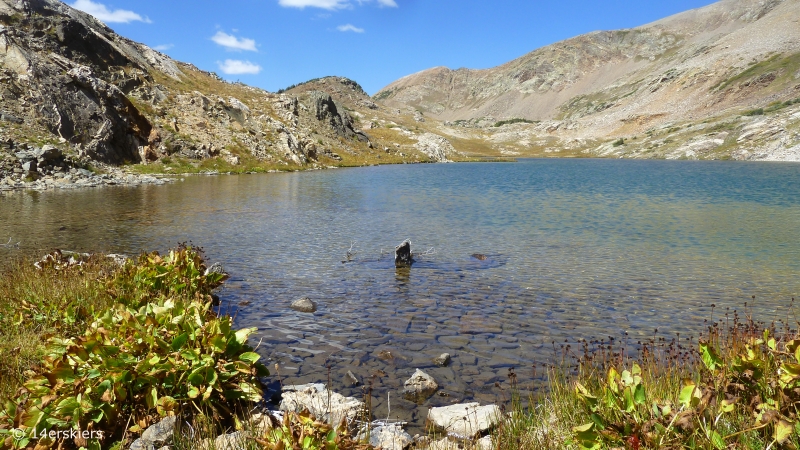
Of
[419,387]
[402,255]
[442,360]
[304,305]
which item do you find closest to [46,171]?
[402,255]

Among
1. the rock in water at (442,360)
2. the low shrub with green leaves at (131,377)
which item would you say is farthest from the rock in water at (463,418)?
the low shrub with green leaves at (131,377)

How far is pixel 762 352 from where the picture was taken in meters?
6.10

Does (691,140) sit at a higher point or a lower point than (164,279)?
higher

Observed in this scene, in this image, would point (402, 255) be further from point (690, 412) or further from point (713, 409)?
point (690, 412)

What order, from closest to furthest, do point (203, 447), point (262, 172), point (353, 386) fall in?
point (203, 447) < point (353, 386) < point (262, 172)

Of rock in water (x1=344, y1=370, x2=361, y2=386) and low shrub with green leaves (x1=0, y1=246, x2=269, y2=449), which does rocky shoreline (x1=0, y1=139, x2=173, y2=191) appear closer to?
low shrub with green leaves (x1=0, y1=246, x2=269, y2=449)

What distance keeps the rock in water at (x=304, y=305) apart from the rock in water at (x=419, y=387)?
5.10 meters

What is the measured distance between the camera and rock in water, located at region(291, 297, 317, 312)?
1325cm

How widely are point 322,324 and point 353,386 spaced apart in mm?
3455

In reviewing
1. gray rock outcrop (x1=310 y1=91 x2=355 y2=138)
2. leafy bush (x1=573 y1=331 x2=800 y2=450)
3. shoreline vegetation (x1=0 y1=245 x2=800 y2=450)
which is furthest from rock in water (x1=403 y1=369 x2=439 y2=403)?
gray rock outcrop (x1=310 y1=91 x2=355 y2=138)

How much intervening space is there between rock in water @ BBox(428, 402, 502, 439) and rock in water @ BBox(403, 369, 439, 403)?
65 centimetres

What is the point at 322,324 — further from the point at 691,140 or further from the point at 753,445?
the point at 691,140

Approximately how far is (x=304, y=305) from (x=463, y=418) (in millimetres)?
7515

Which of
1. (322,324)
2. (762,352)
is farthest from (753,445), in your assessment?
(322,324)
